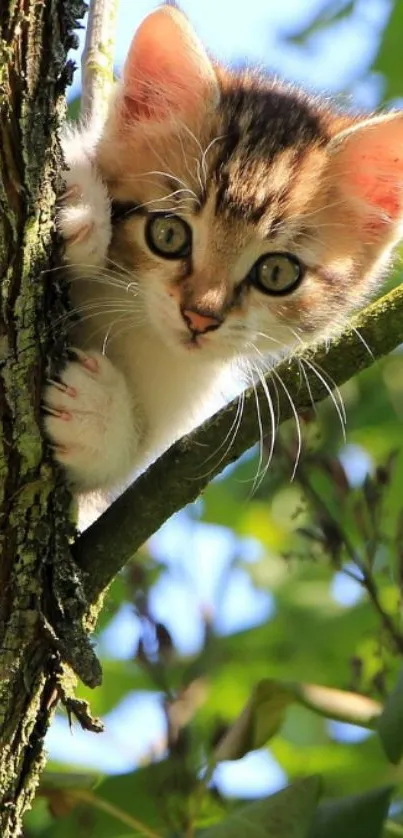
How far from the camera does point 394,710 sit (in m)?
1.37

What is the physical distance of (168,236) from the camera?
1.83 metres

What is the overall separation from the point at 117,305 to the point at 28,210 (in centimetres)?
42

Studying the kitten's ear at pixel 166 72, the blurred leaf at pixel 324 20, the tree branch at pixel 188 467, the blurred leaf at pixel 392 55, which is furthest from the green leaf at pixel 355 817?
the blurred leaf at pixel 324 20

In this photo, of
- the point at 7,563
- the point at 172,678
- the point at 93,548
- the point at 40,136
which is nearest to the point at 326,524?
the point at 172,678

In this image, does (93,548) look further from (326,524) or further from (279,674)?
(279,674)

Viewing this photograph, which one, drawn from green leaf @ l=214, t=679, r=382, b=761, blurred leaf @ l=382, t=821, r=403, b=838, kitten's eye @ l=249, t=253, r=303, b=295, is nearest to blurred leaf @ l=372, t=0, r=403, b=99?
kitten's eye @ l=249, t=253, r=303, b=295

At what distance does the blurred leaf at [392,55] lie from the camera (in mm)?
2561

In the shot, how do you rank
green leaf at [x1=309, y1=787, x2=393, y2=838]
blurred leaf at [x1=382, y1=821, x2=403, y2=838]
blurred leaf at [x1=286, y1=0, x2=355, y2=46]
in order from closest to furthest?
green leaf at [x1=309, y1=787, x2=393, y2=838], blurred leaf at [x1=382, y1=821, x2=403, y2=838], blurred leaf at [x1=286, y1=0, x2=355, y2=46]

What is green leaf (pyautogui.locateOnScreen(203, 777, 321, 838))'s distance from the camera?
1.34 metres

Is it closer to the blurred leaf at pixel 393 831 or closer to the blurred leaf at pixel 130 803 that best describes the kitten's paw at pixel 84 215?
the blurred leaf at pixel 130 803

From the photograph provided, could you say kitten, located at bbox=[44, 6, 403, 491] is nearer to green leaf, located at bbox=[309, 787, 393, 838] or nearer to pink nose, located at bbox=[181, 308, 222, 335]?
pink nose, located at bbox=[181, 308, 222, 335]

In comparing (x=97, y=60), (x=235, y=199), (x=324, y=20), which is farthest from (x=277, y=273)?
(x=324, y=20)

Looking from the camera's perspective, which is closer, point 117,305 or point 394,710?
point 394,710

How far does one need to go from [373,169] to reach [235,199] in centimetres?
38
